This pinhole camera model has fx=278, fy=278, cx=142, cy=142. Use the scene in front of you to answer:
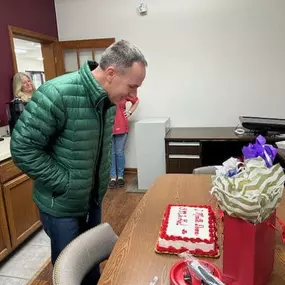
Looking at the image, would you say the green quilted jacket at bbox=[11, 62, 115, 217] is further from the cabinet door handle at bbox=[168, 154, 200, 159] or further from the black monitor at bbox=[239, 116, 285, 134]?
the black monitor at bbox=[239, 116, 285, 134]

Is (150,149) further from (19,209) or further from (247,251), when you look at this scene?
(247,251)

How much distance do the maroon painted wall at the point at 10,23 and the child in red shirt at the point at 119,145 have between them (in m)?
1.38

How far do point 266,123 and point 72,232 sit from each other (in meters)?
2.52

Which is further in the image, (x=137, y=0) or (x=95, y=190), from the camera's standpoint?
(x=137, y=0)

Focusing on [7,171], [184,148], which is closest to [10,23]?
[7,171]

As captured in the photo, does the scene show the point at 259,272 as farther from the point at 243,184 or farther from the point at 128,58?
the point at 128,58

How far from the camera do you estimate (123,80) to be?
126 centimetres

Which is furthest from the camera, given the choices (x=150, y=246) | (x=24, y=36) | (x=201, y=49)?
(x=201, y=49)

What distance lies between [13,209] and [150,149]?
175cm

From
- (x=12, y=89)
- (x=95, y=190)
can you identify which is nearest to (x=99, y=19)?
(x=12, y=89)

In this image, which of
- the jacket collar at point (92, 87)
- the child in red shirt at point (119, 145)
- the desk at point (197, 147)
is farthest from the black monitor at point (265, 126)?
the jacket collar at point (92, 87)

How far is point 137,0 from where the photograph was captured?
3.78 meters

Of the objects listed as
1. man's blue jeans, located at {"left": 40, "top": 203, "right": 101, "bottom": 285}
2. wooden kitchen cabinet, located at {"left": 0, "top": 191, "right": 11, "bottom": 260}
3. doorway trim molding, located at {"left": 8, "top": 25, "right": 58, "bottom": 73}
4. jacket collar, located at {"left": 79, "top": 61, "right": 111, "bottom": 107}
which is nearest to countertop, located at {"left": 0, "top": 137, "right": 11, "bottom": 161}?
wooden kitchen cabinet, located at {"left": 0, "top": 191, "right": 11, "bottom": 260}

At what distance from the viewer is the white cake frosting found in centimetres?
101
